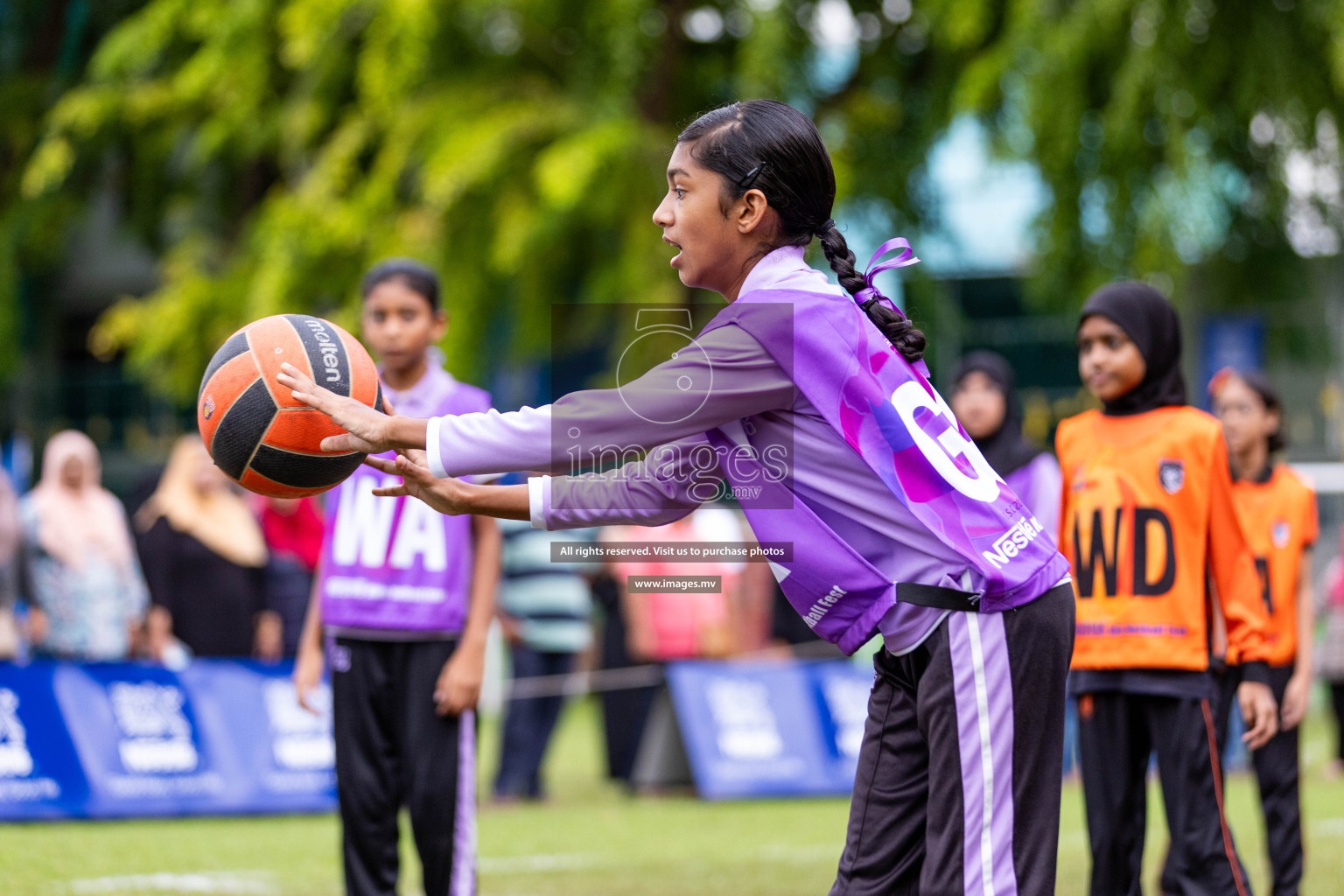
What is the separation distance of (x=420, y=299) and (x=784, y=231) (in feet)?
7.20

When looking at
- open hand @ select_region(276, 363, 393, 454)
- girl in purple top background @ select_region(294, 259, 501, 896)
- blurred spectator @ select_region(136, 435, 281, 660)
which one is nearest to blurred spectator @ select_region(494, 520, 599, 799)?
blurred spectator @ select_region(136, 435, 281, 660)

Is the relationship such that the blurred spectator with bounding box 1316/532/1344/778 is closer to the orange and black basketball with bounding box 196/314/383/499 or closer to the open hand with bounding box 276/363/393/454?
the orange and black basketball with bounding box 196/314/383/499

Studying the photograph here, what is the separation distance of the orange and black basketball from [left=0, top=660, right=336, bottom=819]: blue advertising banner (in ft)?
19.2

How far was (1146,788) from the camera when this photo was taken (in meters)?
5.09

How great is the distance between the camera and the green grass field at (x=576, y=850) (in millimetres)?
6723

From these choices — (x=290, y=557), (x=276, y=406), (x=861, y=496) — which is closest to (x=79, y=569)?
(x=290, y=557)

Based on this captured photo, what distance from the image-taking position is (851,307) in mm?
3135

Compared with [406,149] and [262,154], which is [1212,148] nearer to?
[406,149]

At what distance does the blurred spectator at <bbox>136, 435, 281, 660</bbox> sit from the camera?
33.5 feet

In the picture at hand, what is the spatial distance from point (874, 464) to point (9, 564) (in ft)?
25.1

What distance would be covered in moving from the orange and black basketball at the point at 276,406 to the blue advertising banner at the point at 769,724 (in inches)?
279

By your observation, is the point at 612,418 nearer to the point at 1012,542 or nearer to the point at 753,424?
the point at 753,424

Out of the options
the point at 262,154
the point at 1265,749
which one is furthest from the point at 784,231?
the point at 262,154

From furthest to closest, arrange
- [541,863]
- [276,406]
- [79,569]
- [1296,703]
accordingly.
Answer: [79,569], [541,863], [1296,703], [276,406]
